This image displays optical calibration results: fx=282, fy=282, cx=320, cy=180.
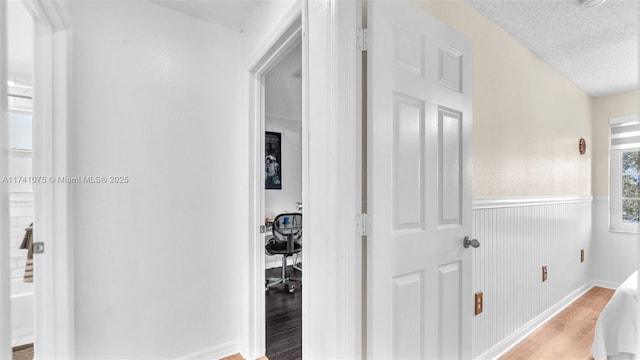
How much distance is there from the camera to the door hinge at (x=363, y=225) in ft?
3.58

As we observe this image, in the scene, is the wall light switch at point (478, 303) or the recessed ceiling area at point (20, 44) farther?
the wall light switch at point (478, 303)

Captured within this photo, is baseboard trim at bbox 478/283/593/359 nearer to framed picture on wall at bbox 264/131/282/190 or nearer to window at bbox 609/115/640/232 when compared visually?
window at bbox 609/115/640/232

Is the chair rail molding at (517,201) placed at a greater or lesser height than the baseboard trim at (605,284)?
greater

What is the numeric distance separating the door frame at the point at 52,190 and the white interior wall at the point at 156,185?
0.08m

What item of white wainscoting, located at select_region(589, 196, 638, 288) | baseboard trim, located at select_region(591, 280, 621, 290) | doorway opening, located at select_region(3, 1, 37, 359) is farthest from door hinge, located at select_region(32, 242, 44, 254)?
baseboard trim, located at select_region(591, 280, 621, 290)

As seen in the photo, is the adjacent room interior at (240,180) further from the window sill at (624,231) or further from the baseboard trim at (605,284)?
the window sill at (624,231)

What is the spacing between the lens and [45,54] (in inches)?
54.6

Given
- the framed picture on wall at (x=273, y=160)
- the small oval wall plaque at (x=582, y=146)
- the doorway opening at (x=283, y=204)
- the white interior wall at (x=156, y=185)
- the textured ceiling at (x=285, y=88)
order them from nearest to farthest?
the white interior wall at (x=156, y=185) < the doorway opening at (x=283, y=204) < the textured ceiling at (x=285, y=88) < the small oval wall plaque at (x=582, y=146) < the framed picture on wall at (x=273, y=160)

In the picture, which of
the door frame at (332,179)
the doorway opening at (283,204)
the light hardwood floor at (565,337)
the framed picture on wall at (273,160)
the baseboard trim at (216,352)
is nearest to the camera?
the door frame at (332,179)

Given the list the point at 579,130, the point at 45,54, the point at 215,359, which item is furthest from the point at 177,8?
the point at 579,130

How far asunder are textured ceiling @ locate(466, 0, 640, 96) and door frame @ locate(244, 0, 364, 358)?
1.20 meters

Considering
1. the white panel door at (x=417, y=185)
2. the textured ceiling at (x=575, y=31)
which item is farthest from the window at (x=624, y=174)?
the white panel door at (x=417, y=185)

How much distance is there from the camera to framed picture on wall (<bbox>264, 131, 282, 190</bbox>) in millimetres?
3941

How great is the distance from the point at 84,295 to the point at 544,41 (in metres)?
3.52
